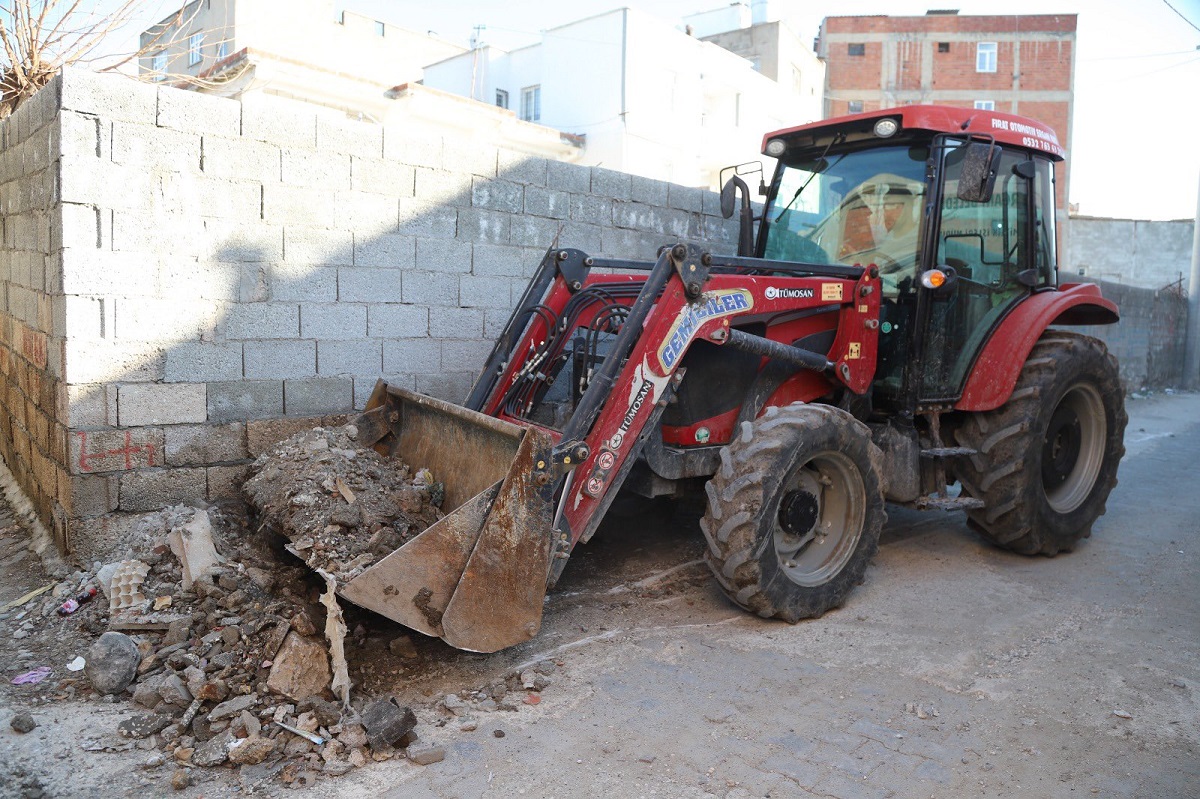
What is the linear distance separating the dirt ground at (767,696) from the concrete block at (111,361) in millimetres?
1150

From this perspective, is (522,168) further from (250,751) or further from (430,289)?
(250,751)

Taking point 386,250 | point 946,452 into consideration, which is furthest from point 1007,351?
point 386,250

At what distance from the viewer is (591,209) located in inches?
264

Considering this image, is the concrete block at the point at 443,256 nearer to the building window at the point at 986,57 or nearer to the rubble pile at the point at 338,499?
the rubble pile at the point at 338,499

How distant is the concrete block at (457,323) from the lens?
19.3 ft

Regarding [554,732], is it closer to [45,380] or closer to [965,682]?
[965,682]

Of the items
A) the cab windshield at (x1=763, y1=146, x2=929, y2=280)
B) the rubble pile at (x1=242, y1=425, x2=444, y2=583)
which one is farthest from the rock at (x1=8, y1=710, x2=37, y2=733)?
the cab windshield at (x1=763, y1=146, x2=929, y2=280)

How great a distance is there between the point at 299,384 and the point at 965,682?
3.86 metres

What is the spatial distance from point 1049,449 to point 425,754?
450cm

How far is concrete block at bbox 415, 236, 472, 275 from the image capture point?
5754 millimetres

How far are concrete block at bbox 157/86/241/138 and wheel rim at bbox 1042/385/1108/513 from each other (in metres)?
5.25

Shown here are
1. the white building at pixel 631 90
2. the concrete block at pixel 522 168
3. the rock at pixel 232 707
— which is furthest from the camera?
the white building at pixel 631 90

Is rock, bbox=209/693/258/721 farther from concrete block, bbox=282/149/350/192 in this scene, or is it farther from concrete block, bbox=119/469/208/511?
concrete block, bbox=282/149/350/192

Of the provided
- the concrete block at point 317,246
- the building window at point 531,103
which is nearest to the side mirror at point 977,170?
the concrete block at point 317,246
